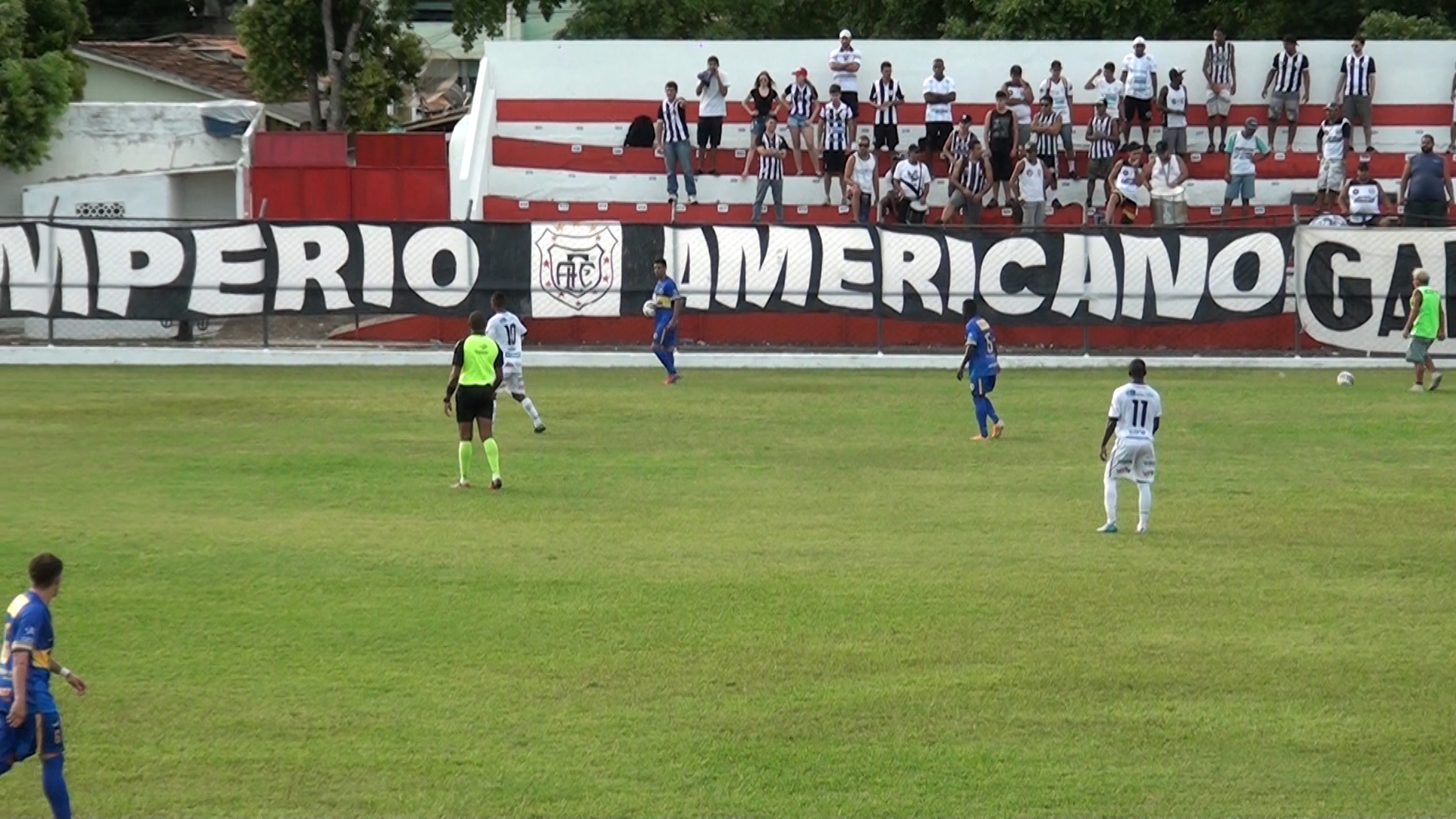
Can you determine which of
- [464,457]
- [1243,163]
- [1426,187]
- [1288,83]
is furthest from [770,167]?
[464,457]

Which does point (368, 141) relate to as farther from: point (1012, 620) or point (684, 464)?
point (1012, 620)

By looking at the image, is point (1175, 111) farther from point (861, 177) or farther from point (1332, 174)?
point (861, 177)

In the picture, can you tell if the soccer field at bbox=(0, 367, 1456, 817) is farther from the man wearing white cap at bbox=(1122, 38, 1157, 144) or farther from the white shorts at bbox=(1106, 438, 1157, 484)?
the man wearing white cap at bbox=(1122, 38, 1157, 144)

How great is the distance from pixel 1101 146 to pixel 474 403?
66.7 feet

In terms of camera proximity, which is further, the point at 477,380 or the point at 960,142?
the point at 960,142

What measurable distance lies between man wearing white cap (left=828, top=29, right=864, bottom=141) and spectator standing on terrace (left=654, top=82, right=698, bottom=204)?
3284 millimetres

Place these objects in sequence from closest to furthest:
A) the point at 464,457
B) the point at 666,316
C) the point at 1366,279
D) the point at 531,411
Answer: the point at 464,457, the point at 531,411, the point at 666,316, the point at 1366,279

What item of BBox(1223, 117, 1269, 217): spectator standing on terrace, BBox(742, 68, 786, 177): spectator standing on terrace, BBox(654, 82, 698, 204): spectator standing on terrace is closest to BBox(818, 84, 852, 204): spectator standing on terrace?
BBox(742, 68, 786, 177): spectator standing on terrace

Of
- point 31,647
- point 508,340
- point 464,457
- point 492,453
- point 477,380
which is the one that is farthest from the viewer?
point 508,340

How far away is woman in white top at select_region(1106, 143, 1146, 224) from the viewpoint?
34594mm

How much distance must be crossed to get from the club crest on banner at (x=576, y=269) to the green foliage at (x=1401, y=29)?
2065 cm

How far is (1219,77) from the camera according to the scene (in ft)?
120

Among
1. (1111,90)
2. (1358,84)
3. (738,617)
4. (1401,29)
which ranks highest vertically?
(1401,29)

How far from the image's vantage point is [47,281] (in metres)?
32.1
